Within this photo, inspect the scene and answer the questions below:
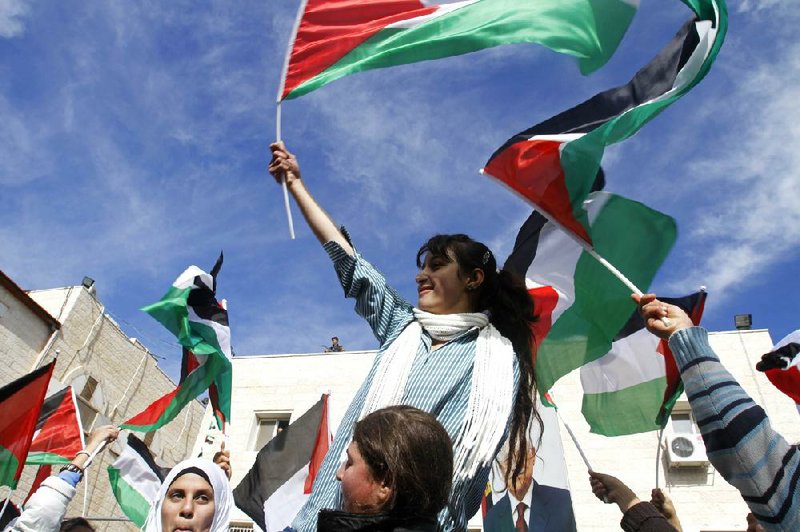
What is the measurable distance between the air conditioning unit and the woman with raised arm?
32.8 ft

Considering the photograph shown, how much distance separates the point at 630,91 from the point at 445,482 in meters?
2.48

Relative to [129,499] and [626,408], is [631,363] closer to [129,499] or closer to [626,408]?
[626,408]

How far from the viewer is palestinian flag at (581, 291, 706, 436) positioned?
4180 millimetres

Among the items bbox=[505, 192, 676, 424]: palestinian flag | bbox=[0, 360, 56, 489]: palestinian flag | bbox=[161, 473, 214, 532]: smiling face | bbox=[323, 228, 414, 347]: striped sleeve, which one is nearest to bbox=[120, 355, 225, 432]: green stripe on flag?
bbox=[0, 360, 56, 489]: palestinian flag

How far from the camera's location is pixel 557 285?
13.3 feet

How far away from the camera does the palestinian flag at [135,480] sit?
19.7 ft

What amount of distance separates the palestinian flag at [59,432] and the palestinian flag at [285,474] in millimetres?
1701

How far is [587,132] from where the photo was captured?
3.38 m

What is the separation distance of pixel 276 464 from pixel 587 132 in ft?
15.7

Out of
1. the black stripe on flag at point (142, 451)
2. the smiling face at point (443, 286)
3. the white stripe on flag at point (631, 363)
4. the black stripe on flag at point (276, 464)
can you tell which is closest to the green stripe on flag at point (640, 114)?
the smiling face at point (443, 286)

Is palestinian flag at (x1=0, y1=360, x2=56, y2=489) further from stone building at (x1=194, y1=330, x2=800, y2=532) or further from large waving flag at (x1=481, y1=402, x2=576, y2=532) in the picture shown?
stone building at (x1=194, y1=330, x2=800, y2=532)

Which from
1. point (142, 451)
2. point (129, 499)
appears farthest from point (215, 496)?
point (142, 451)

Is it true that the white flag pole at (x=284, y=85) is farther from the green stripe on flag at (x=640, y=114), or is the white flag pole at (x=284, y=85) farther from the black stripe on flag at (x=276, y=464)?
the black stripe on flag at (x=276, y=464)

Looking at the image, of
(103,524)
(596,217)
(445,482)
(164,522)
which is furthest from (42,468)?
(103,524)
